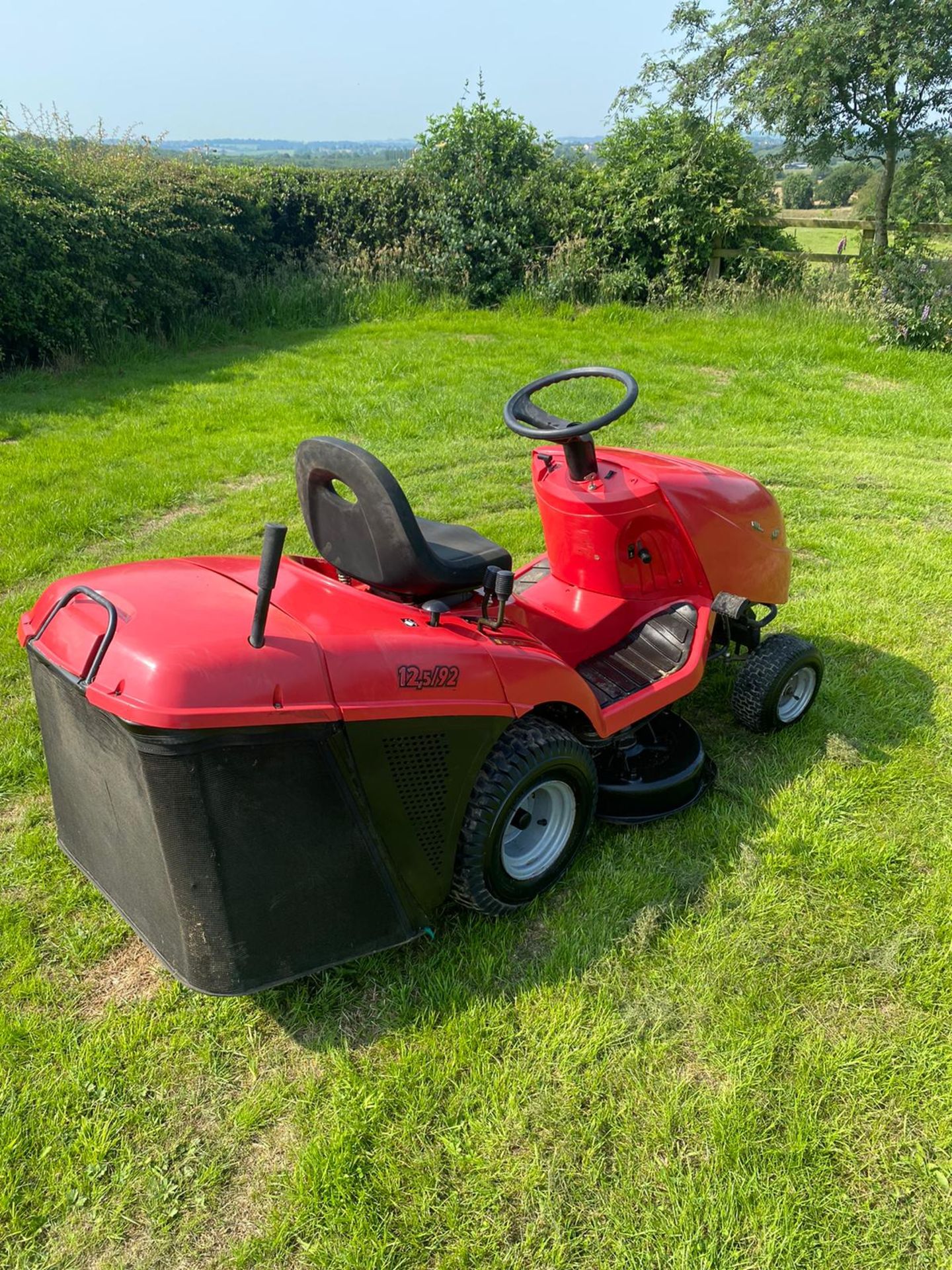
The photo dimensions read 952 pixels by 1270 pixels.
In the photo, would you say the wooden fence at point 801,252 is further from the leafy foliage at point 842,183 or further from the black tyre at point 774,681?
the black tyre at point 774,681

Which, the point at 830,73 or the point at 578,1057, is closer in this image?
the point at 578,1057

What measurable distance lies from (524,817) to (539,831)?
0.10 meters

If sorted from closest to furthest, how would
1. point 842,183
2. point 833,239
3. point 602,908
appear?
1. point 602,908
2. point 833,239
3. point 842,183

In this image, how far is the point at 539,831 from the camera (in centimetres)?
271

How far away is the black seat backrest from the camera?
216 cm

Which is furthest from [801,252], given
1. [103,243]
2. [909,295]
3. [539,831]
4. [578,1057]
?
[578,1057]

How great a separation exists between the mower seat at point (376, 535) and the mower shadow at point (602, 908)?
1003 mm

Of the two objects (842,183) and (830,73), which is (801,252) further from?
(842,183)

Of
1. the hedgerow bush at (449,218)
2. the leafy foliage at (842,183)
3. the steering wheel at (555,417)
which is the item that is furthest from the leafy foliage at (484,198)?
the steering wheel at (555,417)

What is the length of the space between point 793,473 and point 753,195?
6.91 metres

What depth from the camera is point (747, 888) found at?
2746 mm

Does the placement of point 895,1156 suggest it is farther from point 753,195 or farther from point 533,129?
point 533,129

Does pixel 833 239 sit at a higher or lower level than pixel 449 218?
lower

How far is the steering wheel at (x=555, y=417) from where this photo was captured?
2.84 meters
